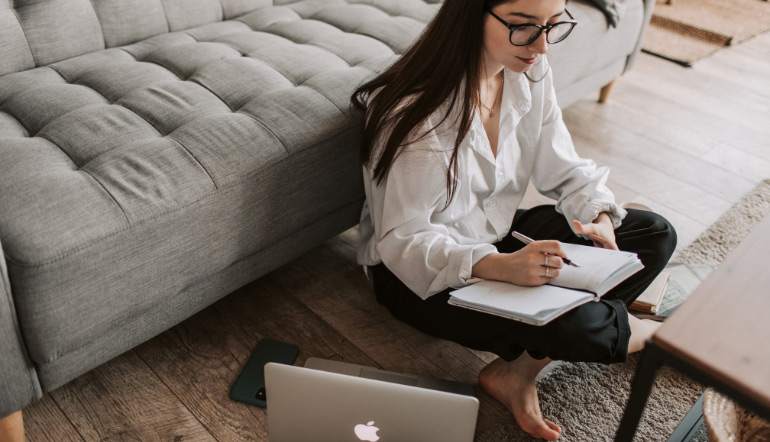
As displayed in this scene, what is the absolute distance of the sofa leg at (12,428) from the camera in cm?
100

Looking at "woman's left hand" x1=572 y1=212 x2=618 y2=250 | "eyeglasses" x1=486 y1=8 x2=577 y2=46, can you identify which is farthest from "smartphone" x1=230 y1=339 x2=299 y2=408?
"eyeglasses" x1=486 y1=8 x2=577 y2=46

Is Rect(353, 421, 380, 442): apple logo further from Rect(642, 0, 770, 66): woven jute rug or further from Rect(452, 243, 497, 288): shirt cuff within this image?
Rect(642, 0, 770, 66): woven jute rug

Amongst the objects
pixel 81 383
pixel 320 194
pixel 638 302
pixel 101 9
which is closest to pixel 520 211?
pixel 638 302

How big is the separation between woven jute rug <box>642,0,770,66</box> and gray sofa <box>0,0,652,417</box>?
5.56 ft

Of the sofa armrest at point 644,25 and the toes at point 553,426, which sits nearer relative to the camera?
the toes at point 553,426

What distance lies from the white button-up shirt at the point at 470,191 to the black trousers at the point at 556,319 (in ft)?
0.15

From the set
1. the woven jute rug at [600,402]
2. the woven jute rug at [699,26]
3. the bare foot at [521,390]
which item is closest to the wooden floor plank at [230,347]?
the bare foot at [521,390]

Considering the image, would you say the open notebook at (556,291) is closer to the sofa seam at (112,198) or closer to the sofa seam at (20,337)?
the sofa seam at (112,198)

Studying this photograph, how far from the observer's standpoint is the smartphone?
1.19 meters

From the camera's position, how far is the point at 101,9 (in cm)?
146

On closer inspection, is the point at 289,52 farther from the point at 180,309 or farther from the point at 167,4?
the point at 180,309

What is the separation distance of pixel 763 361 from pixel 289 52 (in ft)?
3.59

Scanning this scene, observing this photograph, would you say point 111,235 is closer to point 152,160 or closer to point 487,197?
point 152,160

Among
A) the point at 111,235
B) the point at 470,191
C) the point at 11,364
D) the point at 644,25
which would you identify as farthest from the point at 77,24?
the point at 644,25
